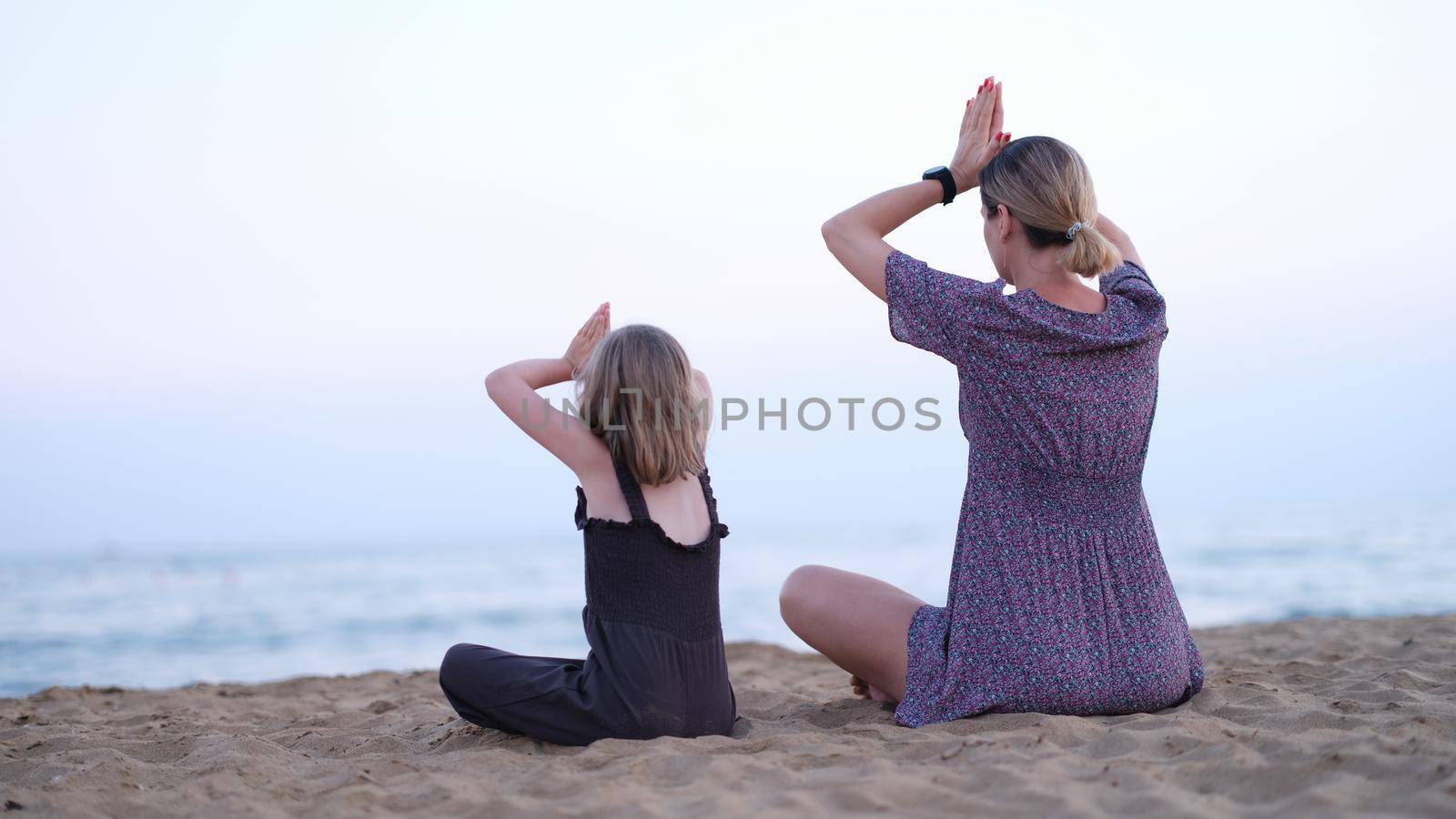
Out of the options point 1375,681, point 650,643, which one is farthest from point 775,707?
point 1375,681

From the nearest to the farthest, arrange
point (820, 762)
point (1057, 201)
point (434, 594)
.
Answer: point (820, 762) → point (1057, 201) → point (434, 594)

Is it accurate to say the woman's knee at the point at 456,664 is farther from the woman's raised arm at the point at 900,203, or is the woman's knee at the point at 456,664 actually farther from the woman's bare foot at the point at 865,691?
the woman's raised arm at the point at 900,203

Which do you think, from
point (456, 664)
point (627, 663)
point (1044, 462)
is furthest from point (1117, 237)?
point (456, 664)

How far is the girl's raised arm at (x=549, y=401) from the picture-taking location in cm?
283

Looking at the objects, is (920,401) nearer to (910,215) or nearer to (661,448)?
(910,215)

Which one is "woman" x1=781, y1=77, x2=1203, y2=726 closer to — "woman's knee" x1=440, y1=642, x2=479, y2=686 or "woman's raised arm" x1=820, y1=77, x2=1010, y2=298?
"woman's raised arm" x1=820, y1=77, x2=1010, y2=298

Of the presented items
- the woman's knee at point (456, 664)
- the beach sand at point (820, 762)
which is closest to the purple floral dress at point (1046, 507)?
the beach sand at point (820, 762)

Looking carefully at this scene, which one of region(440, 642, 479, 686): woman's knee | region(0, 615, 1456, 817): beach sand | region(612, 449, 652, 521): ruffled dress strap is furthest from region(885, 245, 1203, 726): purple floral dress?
region(440, 642, 479, 686): woman's knee

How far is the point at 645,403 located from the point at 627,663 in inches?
27.2

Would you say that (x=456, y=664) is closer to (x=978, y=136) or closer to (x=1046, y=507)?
(x=1046, y=507)

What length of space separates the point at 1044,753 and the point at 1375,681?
177 cm

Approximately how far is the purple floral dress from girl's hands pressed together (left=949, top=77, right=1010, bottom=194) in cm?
44

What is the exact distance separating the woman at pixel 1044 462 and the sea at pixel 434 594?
732cm

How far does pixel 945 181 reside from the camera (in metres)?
3.05
